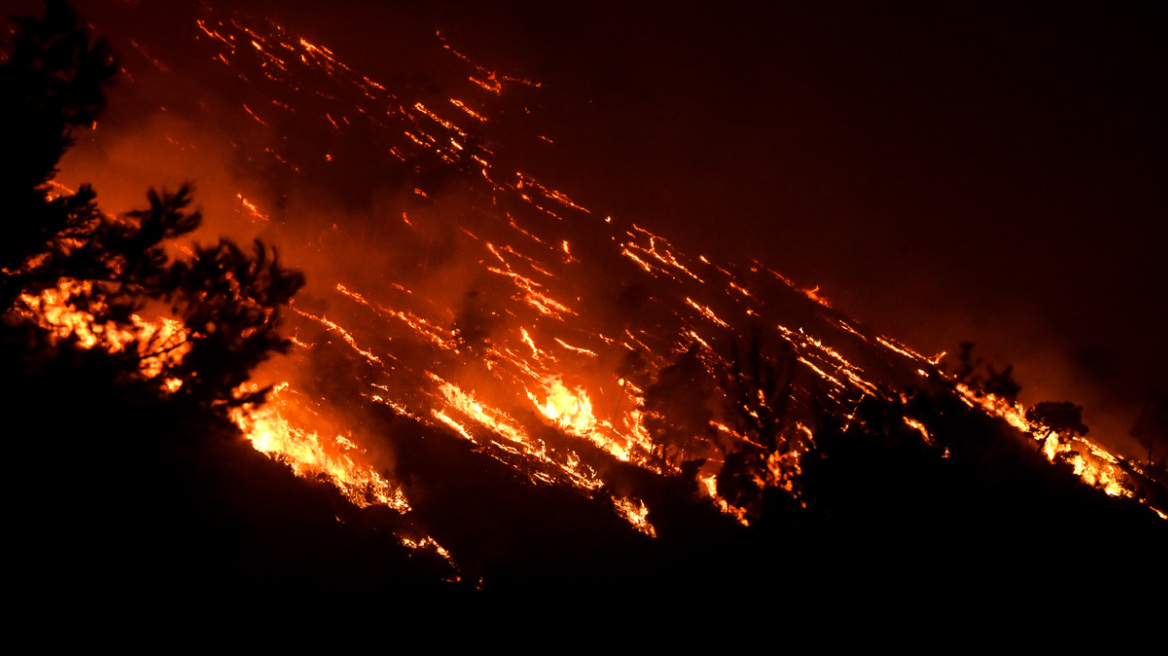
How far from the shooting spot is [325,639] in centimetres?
740

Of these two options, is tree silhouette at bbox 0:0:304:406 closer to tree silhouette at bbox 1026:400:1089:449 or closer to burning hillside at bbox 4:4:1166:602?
burning hillside at bbox 4:4:1166:602

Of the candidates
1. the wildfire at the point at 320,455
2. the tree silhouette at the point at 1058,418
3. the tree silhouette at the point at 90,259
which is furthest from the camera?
the tree silhouette at the point at 1058,418

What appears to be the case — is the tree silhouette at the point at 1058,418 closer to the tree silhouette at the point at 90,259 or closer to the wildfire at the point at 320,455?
the wildfire at the point at 320,455

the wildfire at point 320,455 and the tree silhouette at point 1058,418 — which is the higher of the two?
the tree silhouette at point 1058,418

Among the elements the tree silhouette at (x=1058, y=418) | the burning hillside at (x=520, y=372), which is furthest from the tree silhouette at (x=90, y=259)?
the tree silhouette at (x=1058, y=418)

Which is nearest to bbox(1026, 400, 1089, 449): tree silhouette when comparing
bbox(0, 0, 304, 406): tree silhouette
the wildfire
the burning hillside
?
the burning hillside

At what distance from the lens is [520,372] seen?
1880cm

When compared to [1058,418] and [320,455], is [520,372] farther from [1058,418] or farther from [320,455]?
[1058,418]

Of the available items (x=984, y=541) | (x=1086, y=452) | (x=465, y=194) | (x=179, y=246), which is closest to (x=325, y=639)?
(x=984, y=541)

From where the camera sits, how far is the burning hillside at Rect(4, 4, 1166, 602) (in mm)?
7344

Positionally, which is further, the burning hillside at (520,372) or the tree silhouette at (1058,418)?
the tree silhouette at (1058,418)

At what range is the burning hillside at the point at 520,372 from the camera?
24.1 ft

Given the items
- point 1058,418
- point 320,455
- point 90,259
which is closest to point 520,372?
point 320,455

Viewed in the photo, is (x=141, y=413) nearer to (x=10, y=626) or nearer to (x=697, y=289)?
(x=10, y=626)
